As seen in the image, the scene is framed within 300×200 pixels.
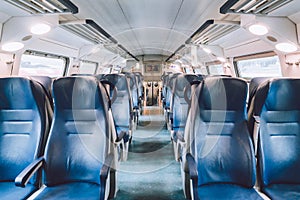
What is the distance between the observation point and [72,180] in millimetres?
1775

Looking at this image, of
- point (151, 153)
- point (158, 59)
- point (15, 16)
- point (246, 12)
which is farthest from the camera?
point (158, 59)

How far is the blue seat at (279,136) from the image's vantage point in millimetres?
1705

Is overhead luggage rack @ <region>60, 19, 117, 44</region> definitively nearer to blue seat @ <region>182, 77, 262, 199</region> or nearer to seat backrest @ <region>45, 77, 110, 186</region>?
seat backrest @ <region>45, 77, 110, 186</region>

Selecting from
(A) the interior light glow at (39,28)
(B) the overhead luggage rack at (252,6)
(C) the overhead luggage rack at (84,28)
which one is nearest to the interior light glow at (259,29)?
(B) the overhead luggage rack at (252,6)

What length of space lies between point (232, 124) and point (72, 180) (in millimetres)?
1360

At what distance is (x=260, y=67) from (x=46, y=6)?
176 inches

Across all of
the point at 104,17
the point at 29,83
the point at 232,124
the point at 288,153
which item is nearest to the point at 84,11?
the point at 104,17

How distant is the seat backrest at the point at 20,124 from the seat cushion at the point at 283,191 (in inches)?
70.5

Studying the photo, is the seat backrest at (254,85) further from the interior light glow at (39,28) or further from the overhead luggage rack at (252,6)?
the interior light glow at (39,28)

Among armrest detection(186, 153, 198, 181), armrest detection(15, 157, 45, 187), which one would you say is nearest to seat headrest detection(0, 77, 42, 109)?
armrest detection(15, 157, 45, 187)

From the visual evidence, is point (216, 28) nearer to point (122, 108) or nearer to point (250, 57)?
point (250, 57)

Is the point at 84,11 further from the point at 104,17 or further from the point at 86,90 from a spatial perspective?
the point at 86,90

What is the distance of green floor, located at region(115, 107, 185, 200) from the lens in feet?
8.09

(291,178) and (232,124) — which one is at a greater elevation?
(232,124)
